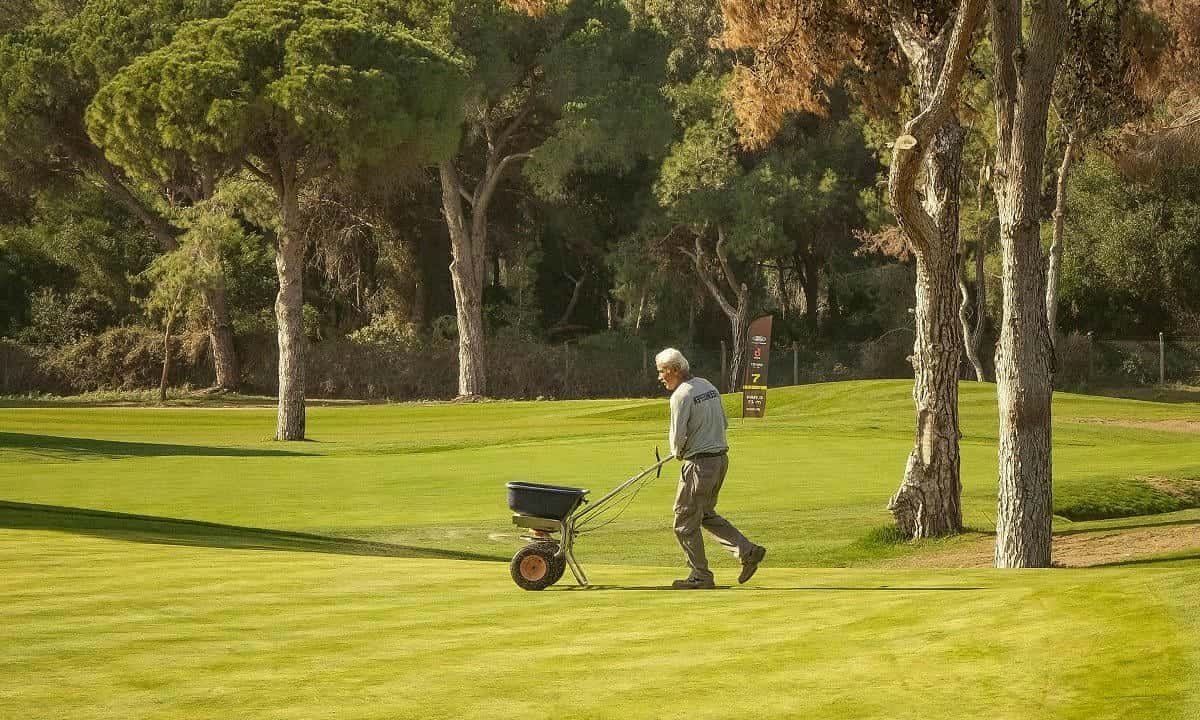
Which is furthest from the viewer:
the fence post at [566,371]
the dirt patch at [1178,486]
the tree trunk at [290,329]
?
the fence post at [566,371]

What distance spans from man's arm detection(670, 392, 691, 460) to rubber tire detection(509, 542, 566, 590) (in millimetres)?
1141

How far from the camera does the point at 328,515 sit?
2114 centimetres

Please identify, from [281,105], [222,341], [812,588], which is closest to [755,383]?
[281,105]

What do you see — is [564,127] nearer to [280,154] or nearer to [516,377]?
[516,377]

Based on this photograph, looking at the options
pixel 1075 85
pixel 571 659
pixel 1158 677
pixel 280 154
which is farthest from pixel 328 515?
pixel 280 154

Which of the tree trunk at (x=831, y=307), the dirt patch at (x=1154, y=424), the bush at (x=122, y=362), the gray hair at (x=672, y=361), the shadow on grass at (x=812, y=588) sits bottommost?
the shadow on grass at (x=812, y=588)

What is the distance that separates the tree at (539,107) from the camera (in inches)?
2144

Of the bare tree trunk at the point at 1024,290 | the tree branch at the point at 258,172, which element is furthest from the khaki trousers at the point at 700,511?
the tree branch at the point at 258,172

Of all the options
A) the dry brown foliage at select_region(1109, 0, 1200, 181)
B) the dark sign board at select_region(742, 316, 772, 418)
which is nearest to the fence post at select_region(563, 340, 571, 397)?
the dry brown foliage at select_region(1109, 0, 1200, 181)

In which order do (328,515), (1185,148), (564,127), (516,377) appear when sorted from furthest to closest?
(516,377)
(564,127)
(1185,148)
(328,515)

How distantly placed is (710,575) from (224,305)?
4593 cm

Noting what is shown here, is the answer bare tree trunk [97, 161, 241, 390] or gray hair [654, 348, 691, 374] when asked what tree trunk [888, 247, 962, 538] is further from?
bare tree trunk [97, 161, 241, 390]

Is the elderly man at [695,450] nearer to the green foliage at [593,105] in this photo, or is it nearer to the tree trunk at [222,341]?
the green foliage at [593,105]

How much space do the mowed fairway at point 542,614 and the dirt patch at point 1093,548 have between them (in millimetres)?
454
